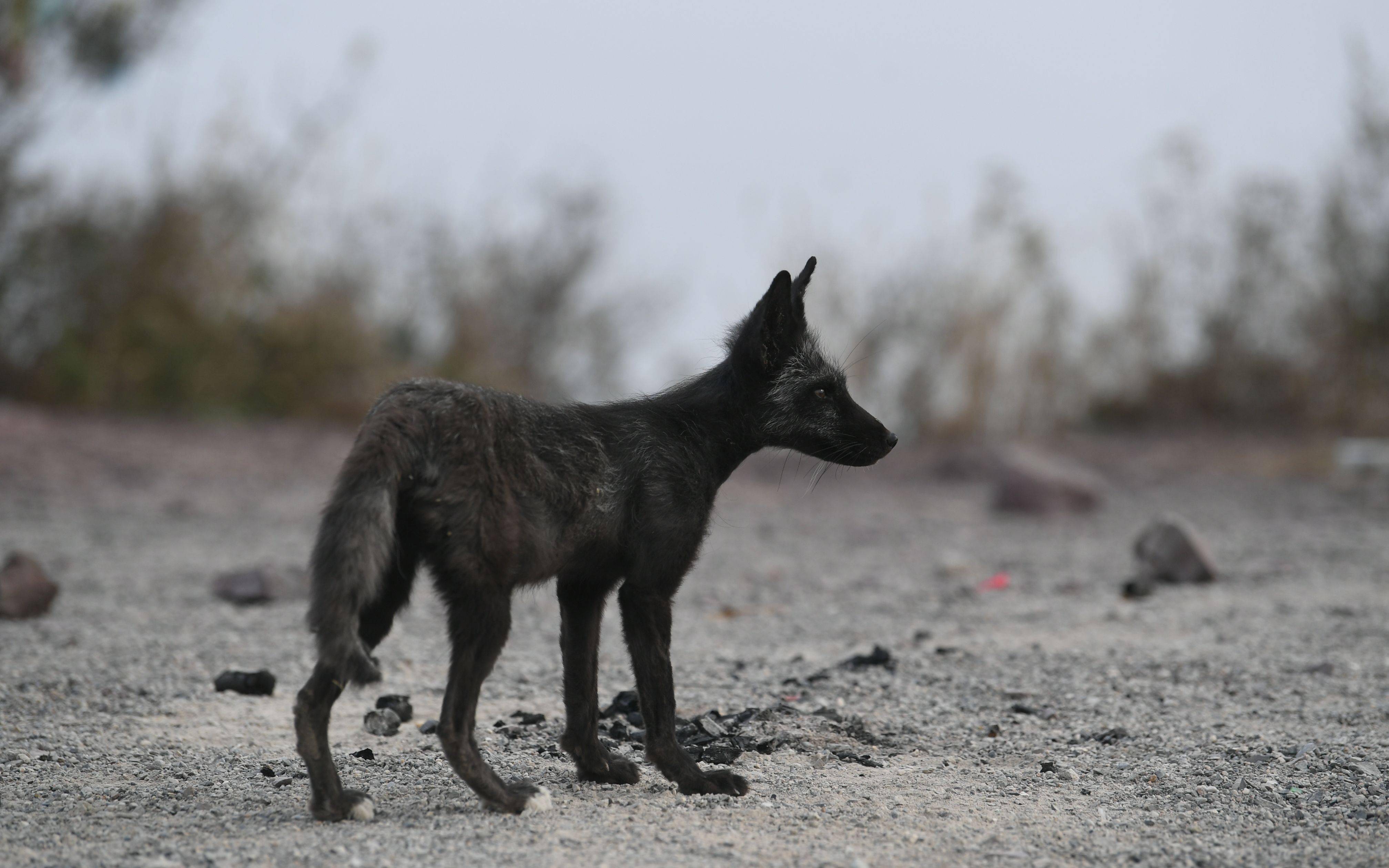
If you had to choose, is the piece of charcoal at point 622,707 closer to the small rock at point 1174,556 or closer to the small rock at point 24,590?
the small rock at point 24,590

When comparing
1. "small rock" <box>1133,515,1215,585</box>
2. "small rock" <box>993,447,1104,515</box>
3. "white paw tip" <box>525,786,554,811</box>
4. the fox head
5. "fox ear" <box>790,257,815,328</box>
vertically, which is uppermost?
"fox ear" <box>790,257,815,328</box>

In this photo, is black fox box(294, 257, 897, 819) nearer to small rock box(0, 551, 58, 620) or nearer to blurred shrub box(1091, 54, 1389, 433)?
small rock box(0, 551, 58, 620)

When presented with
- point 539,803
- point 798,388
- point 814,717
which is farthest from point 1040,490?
point 539,803

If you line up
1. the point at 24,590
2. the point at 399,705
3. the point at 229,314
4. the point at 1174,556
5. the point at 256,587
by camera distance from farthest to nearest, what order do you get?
the point at 229,314 → the point at 1174,556 → the point at 256,587 → the point at 24,590 → the point at 399,705

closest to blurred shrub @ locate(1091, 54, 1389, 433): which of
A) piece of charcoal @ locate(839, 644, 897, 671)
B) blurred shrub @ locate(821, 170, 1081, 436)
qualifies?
blurred shrub @ locate(821, 170, 1081, 436)

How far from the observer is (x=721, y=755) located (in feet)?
16.6

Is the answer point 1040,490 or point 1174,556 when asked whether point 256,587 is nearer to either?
point 1174,556

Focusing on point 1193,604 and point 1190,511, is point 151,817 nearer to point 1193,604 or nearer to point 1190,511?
point 1193,604

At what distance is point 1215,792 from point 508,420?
3.06 meters

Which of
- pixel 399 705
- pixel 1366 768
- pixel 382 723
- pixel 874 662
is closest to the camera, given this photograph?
pixel 1366 768

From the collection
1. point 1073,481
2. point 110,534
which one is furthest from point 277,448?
point 1073,481

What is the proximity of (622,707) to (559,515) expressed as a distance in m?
1.71

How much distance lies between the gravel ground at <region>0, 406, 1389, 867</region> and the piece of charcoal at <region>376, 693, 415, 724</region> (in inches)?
2.0

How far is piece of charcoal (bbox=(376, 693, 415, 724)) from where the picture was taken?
575cm
